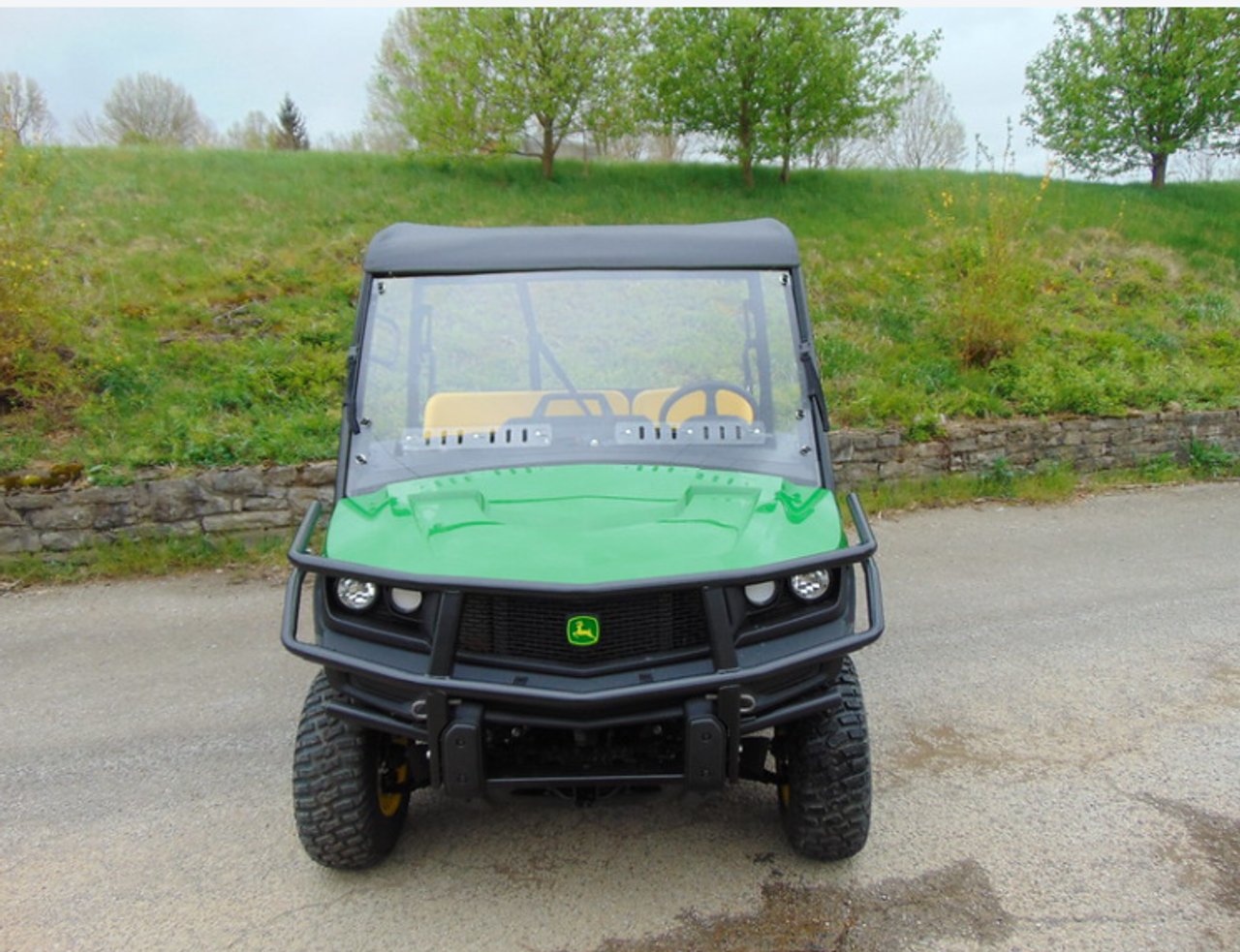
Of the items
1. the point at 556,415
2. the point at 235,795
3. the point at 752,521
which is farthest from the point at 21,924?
the point at 752,521

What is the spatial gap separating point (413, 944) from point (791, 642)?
1429 mm

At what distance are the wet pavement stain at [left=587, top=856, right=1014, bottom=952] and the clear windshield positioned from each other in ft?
4.87

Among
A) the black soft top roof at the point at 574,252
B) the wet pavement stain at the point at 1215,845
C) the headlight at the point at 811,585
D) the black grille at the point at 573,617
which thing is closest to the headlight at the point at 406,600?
the black grille at the point at 573,617

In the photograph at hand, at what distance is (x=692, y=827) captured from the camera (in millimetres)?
3152

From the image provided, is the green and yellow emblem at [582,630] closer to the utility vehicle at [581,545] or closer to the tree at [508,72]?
the utility vehicle at [581,545]

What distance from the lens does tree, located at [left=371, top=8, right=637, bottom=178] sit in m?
12.0

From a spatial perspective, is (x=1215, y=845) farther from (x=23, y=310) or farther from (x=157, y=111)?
(x=157, y=111)

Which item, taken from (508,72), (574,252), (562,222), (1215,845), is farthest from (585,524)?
(508,72)

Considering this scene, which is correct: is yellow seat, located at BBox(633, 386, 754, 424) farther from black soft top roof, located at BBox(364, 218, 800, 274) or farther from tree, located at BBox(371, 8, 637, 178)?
tree, located at BBox(371, 8, 637, 178)

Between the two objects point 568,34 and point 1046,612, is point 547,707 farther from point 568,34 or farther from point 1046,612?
point 568,34

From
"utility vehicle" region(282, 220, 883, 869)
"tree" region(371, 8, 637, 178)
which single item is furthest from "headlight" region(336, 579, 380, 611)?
"tree" region(371, 8, 637, 178)

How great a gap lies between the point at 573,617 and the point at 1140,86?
16.5 m

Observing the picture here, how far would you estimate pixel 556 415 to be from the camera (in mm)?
3309

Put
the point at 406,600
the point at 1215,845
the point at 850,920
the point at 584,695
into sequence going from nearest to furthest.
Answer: the point at 584,695, the point at 406,600, the point at 850,920, the point at 1215,845
